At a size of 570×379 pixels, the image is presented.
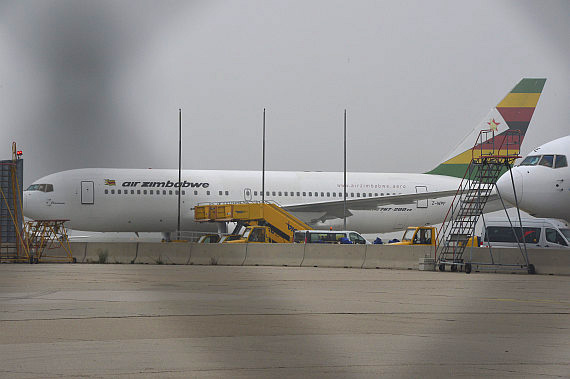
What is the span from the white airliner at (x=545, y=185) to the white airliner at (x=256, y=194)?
54.7ft

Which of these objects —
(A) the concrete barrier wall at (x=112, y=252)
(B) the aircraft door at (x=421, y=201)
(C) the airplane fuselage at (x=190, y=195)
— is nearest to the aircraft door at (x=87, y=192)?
(C) the airplane fuselage at (x=190, y=195)

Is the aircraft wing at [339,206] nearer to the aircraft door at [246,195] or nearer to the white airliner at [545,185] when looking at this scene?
the aircraft door at [246,195]

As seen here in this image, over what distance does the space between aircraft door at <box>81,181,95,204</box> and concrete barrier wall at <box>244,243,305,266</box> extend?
15.5m

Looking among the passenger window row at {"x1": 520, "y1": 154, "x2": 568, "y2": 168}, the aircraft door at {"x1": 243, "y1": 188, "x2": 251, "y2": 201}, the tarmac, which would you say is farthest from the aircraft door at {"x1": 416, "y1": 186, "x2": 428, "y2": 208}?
the tarmac

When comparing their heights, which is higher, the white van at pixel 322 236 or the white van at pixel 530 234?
the white van at pixel 530 234

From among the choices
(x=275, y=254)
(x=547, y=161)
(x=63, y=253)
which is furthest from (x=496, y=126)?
(x=63, y=253)

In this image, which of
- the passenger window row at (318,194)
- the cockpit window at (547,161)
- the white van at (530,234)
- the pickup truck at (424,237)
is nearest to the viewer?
the cockpit window at (547,161)

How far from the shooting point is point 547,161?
888 inches

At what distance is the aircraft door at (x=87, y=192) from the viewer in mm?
40625

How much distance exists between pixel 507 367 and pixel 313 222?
38.5 metres

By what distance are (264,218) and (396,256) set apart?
12299 mm

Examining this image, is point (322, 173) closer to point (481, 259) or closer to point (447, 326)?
point (481, 259)

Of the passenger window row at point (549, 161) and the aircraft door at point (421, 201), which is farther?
the aircraft door at point (421, 201)

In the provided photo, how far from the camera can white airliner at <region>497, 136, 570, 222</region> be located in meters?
22.0
